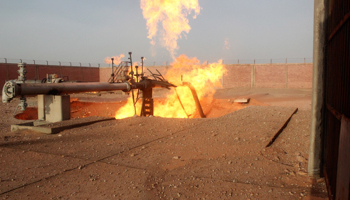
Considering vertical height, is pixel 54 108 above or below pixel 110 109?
above

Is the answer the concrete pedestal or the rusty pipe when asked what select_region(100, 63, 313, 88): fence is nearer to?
the rusty pipe

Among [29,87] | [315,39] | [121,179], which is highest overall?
[315,39]

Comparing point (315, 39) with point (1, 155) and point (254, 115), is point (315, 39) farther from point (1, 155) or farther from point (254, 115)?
point (1, 155)

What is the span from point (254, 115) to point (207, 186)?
242 inches

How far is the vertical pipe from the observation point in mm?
4293

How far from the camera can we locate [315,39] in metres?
4.39

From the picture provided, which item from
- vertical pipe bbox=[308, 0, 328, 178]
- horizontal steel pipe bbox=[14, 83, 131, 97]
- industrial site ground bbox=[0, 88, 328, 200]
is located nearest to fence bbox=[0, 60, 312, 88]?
industrial site ground bbox=[0, 88, 328, 200]

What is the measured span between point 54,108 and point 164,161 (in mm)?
6162

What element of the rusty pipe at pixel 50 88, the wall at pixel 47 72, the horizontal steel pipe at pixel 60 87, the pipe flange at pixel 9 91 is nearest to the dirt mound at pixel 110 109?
the wall at pixel 47 72

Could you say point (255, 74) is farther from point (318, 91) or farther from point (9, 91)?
point (9, 91)

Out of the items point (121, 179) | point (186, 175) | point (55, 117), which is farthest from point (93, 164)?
point (55, 117)

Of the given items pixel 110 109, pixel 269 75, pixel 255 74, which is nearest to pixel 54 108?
pixel 110 109

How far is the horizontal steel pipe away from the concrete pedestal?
0.87 metres

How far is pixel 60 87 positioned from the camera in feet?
27.9
